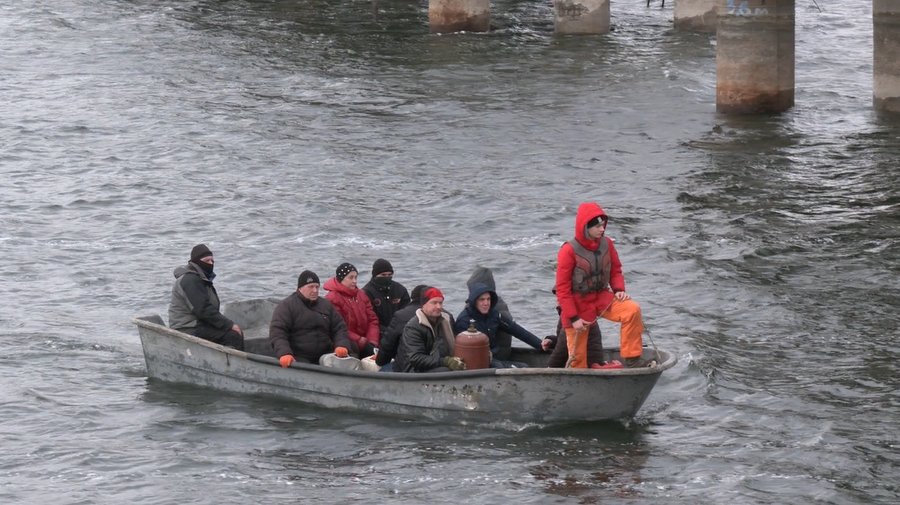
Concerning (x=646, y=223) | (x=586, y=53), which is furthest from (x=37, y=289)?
(x=586, y=53)

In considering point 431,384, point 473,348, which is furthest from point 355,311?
point 473,348

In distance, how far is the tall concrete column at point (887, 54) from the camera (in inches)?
1185

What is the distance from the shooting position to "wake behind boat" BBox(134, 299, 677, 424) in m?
14.1

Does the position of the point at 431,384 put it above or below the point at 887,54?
below

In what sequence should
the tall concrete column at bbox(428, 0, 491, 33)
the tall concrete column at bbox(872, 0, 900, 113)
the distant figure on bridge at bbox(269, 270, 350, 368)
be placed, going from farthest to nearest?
1. the tall concrete column at bbox(428, 0, 491, 33)
2. the tall concrete column at bbox(872, 0, 900, 113)
3. the distant figure on bridge at bbox(269, 270, 350, 368)

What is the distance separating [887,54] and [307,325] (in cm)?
1930

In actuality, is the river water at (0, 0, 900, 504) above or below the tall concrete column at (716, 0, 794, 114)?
below

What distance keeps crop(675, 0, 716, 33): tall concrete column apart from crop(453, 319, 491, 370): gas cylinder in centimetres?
2909

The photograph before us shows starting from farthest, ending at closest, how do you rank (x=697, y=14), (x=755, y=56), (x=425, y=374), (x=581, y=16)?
(x=697, y=14) → (x=581, y=16) → (x=755, y=56) → (x=425, y=374)

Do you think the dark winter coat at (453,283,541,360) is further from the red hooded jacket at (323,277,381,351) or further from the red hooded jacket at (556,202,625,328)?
the red hooded jacket at (323,277,381,351)

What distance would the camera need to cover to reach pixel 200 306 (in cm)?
1581

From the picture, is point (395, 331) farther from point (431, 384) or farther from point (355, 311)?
point (355, 311)

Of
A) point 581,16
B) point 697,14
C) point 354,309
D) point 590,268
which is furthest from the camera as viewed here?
point 697,14

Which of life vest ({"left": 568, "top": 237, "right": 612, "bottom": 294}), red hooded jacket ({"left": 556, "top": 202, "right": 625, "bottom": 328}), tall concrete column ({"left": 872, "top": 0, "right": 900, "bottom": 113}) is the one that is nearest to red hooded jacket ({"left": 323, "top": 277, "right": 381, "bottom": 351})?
red hooded jacket ({"left": 556, "top": 202, "right": 625, "bottom": 328})
